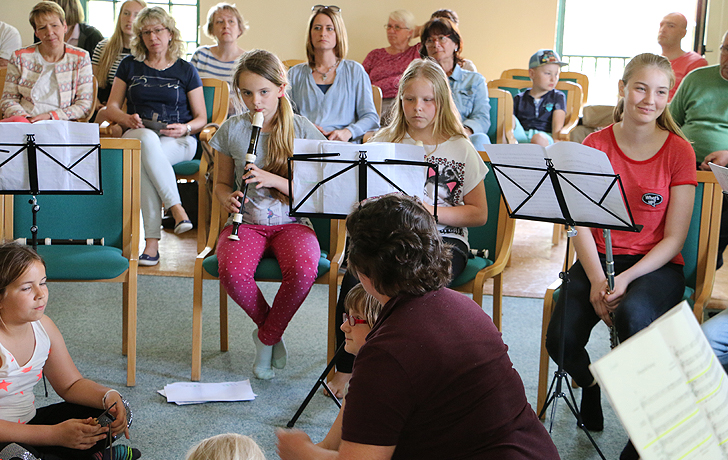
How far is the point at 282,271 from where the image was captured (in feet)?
7.93

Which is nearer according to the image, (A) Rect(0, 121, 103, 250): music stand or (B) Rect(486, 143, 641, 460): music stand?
(B) Rect(486, 143, 641, 460): music stand

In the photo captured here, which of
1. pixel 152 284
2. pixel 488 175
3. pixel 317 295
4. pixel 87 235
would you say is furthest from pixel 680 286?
pixel 152 284

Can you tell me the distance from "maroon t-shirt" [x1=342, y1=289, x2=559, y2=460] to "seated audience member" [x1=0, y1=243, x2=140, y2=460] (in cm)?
84

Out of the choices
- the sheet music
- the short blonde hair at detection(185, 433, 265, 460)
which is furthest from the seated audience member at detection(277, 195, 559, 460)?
the sheet music

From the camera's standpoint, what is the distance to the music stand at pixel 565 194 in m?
1.88

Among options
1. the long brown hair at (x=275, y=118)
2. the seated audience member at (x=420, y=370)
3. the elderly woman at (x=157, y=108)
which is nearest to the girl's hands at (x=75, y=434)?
the seated audience member at (x=420, y=370)

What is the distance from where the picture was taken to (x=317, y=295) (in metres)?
3.45

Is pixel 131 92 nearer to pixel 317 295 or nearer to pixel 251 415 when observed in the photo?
pixel 317 295

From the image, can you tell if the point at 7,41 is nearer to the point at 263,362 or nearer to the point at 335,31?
the point at 335,31

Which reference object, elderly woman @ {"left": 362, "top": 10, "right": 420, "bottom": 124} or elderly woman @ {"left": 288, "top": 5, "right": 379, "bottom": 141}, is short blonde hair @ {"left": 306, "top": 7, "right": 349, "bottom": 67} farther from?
elderly woman @ {"left": 362, "top": 10, "right": 420, "bottom": 124}

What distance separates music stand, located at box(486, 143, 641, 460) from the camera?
1879mm

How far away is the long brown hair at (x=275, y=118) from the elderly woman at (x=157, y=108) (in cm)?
119

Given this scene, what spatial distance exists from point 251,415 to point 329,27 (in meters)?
2.12

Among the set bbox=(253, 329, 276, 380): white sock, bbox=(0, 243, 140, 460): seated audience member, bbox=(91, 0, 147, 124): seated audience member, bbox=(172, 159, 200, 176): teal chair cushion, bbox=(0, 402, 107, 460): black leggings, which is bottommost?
bbox=(253, 329, 276, 380): white sock
